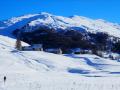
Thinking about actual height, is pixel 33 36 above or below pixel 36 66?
above

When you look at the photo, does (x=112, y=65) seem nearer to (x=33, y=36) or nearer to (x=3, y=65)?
(x=3, y=65)

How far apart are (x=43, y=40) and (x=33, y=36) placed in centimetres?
1572

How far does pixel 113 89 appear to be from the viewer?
83.4 feet

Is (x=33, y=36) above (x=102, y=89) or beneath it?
above

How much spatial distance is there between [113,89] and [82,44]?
11208 centimetres

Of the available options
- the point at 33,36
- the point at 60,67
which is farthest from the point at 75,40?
the point at 60,67

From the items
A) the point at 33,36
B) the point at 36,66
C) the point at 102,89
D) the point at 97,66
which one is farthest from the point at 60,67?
the point at 33,36

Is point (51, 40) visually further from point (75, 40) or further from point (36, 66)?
point (36, 66)

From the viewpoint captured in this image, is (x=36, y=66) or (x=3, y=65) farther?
(x=36, y=66)

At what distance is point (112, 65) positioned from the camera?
70688mm

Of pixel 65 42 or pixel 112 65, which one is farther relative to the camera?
pixel 65 42

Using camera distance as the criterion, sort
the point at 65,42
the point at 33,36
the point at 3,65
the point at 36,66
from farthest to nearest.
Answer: the point at 33,36, the point at 65,42, the point at 36,66, the point at 3,65

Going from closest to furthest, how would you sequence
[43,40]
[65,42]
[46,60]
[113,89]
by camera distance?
[113,89]
[46,60]
[65,42]
[43,40]

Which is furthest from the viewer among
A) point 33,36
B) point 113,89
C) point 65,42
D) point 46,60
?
point 33,36
